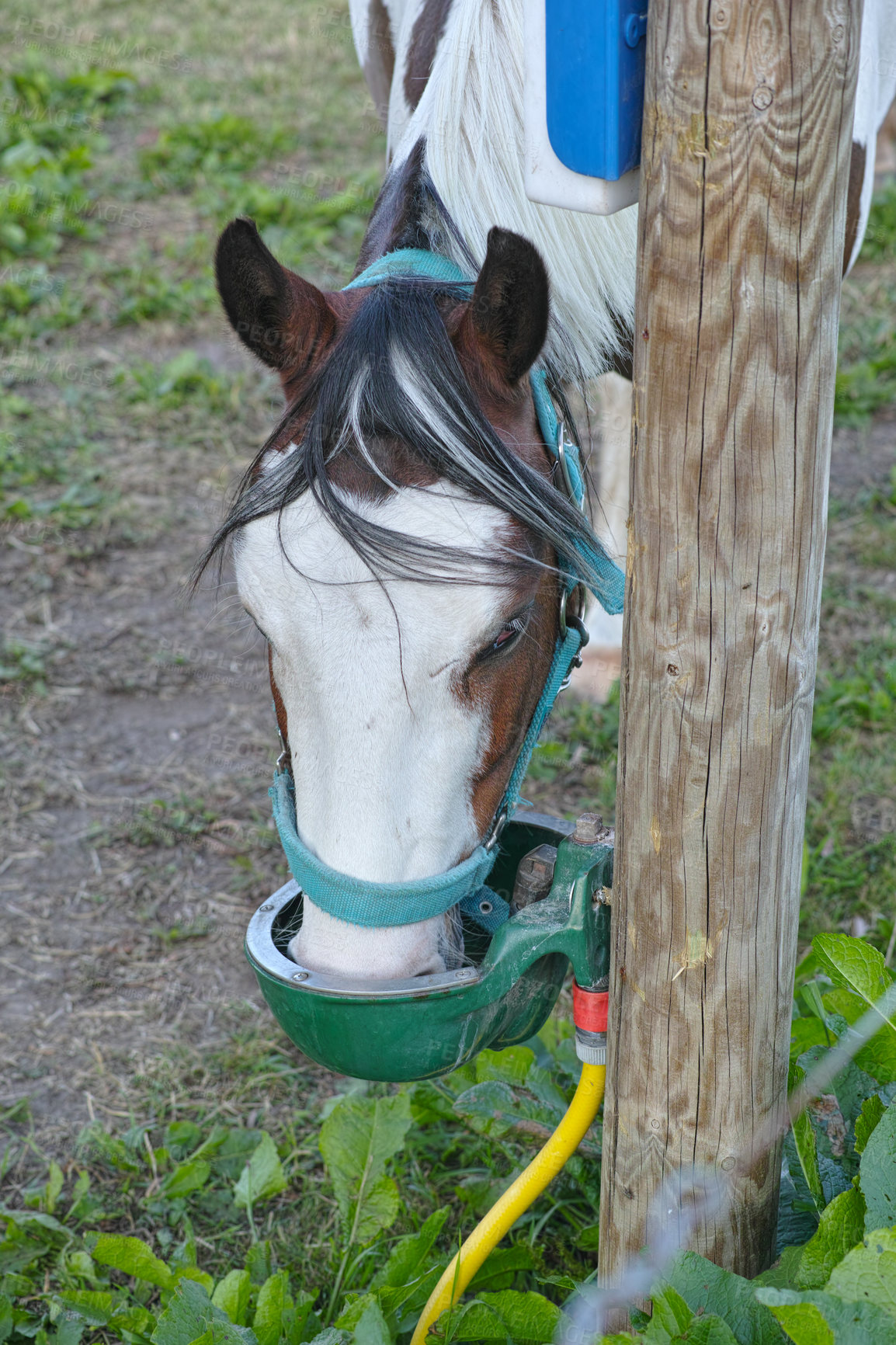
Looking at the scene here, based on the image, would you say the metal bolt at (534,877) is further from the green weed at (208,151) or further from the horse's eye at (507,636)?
the green weed at (208,151)

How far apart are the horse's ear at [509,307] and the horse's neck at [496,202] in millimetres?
329

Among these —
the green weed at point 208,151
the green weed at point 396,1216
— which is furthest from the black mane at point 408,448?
the green weed at point 208,151

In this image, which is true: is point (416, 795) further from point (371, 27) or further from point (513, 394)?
point (371, 27)

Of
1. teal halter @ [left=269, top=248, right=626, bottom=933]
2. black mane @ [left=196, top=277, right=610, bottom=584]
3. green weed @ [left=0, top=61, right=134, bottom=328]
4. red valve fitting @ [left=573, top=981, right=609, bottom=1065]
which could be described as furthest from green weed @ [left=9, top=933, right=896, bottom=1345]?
green weed @ [left=0, top=61, right=134, bottom=328]

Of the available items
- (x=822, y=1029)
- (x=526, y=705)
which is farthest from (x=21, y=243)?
(x=822, y=1029)

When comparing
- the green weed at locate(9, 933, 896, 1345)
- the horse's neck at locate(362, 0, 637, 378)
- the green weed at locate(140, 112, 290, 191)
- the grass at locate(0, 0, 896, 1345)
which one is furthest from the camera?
the green weed at locate(140, 112, 290, 191)

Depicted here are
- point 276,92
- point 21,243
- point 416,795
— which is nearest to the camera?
point 416,795

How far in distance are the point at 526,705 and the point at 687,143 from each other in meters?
0.81

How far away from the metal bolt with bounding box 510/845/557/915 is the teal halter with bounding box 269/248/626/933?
5 centimetres

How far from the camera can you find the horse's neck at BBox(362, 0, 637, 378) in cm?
190

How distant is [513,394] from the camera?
1660 mm

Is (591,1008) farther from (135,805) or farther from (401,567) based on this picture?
(135,805)

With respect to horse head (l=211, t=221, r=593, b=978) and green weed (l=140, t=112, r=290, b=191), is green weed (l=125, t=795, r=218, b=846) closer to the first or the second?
horse head (l=211, t=221, r=593, b=978)

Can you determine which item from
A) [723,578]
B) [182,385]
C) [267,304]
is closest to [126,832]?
[267,304]
